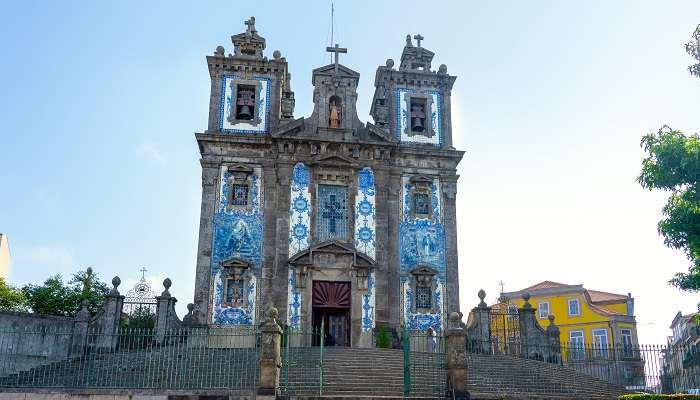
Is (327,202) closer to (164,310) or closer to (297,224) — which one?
(297,224)

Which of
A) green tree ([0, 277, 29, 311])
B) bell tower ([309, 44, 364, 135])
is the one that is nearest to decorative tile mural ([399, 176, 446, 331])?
bell tower ([309, 44, 364, 135])

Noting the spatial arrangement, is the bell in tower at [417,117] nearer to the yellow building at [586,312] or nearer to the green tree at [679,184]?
the green tree at [679,184]

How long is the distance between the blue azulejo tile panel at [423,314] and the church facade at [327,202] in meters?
0.04

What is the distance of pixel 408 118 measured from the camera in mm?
26453

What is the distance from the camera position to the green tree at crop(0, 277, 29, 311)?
27734mm

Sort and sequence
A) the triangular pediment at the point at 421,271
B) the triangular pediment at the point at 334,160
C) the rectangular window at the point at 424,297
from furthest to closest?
the triangular pediment at the point at 334,160
the triangular pediment at the point at 421,271
the rectangular window at the point at 424,297

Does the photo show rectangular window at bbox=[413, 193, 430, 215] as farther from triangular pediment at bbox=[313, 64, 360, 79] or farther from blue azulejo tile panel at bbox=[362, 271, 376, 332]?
triangular pediment at bbox=[313, 64, 360, 79]

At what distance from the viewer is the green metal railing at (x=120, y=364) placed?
49.8ft

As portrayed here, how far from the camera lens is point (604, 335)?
42125mm

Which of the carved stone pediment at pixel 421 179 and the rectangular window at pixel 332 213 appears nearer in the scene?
the rectangular window at pixel 332 213

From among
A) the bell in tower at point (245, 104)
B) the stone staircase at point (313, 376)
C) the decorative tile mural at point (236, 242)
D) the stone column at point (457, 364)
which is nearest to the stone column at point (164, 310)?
the decorative tile mural at point (236, 242)

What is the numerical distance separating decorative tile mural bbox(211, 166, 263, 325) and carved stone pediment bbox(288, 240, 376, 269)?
5.88 feet

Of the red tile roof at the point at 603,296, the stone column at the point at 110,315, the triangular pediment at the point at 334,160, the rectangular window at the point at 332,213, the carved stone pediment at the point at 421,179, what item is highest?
the triangular pediment at the point at 334,160

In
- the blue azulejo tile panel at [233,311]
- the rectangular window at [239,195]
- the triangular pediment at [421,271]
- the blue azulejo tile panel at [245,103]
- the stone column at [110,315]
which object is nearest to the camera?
the stone column at [110,315]
